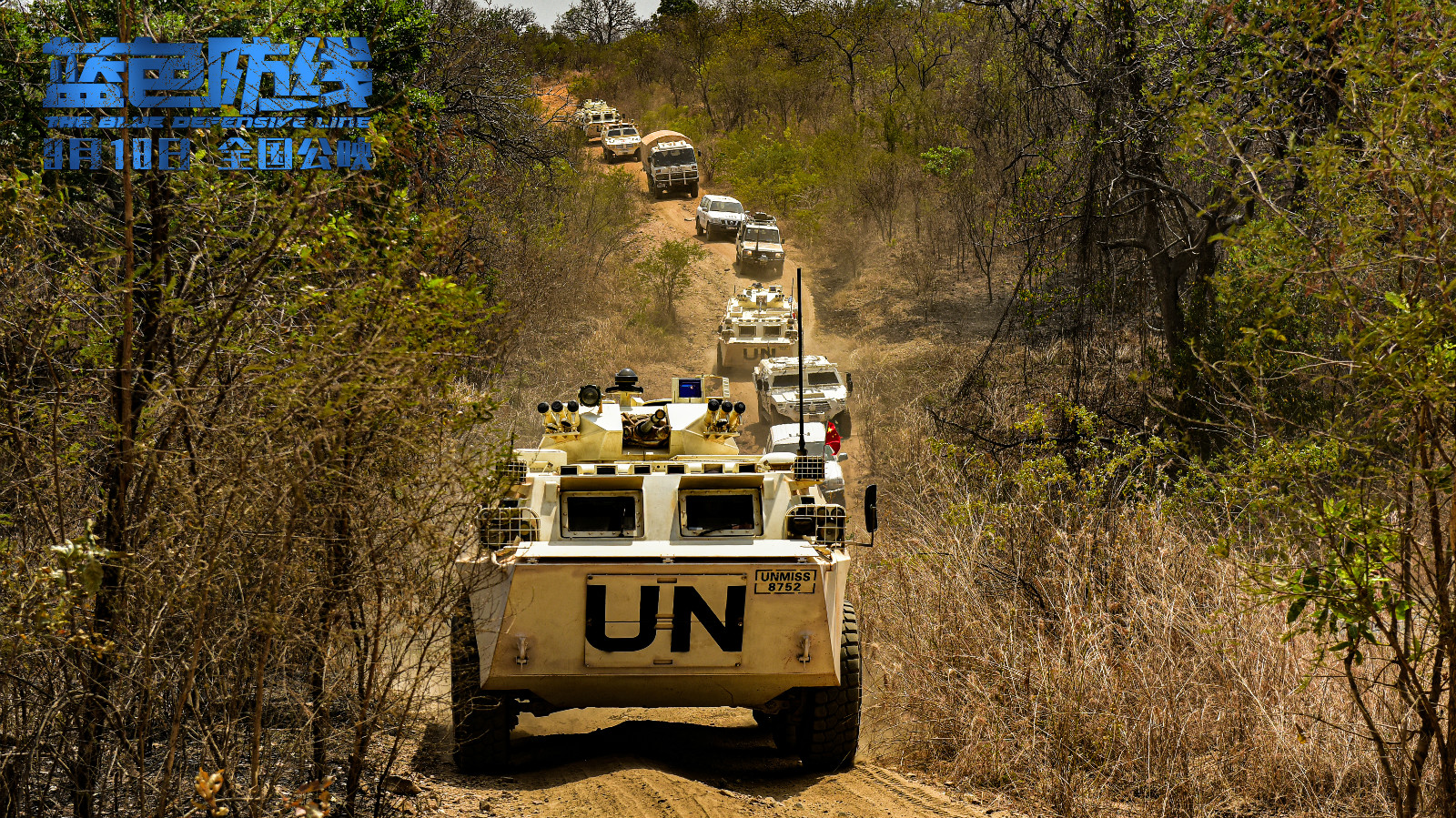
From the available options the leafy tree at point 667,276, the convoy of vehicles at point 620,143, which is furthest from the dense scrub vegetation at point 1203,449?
the convoy of vehicles at point 620,143

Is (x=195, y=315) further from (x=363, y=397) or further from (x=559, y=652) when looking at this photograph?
(x=559, y=652)

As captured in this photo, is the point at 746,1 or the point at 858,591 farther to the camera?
the point at 746,1

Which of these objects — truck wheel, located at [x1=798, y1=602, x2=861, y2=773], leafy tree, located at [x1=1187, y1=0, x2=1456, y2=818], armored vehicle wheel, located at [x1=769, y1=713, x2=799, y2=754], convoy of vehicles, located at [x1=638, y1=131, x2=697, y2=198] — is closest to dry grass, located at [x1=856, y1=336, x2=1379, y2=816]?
leafy tree, located at [x1=1187, y1=0, x2=1456, y2=818]

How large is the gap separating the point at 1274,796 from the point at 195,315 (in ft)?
22.7

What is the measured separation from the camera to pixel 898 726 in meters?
9.84

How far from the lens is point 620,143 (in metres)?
46.3

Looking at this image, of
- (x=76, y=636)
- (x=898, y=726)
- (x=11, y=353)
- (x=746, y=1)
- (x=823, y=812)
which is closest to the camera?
(x=76, y=636)

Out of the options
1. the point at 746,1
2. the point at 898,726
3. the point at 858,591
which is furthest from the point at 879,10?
the point at 898,726

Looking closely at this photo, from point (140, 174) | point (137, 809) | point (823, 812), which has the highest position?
point (140, 174)

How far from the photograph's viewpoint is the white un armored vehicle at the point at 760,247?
35094 millimetres

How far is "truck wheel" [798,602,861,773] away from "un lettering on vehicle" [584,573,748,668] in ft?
3.38

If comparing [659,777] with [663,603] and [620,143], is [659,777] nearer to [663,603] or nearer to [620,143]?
[663,603]

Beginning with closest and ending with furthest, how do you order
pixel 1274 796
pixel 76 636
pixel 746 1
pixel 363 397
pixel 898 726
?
pixel 76 636
pixel 363 397
pixel 1274 796
pixel 898 726
pixel 746 1

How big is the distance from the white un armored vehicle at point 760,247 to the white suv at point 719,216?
8.03ft
